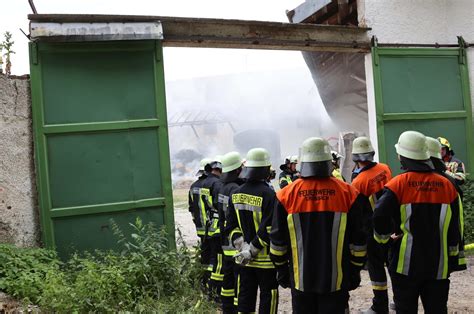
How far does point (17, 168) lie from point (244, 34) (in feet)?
12.6

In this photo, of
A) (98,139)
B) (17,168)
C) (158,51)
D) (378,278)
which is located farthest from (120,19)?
(378,278)

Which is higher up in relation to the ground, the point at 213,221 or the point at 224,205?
the point at 224,205

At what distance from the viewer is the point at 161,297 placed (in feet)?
18.0

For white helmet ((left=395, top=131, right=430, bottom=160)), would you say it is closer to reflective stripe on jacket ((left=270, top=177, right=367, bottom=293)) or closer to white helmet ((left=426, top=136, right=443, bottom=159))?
white helmet ((left=426, top=136, right=443, bottom=159))

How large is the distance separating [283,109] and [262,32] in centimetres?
1728

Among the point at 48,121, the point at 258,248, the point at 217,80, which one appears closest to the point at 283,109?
the point at 217,80

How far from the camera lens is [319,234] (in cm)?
340

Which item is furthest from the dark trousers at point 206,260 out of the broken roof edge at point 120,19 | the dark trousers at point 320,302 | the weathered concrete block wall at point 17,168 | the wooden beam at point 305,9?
the wooden beam at point 305,9

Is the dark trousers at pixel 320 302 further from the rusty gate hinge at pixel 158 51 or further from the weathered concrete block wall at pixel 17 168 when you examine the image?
the rusty gate hinge at pixel 158 51

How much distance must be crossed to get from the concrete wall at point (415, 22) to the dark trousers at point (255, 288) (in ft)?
15.0

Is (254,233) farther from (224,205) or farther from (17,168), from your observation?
(17,168)

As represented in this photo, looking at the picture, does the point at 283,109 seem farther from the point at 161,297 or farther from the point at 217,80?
the point at 161,297

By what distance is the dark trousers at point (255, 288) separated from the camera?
445 centimetres

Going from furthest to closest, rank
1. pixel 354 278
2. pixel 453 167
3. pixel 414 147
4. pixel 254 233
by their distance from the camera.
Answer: pixel 453 167 → pixel 254 233 → pixel 414 147 → pixel 354 278
